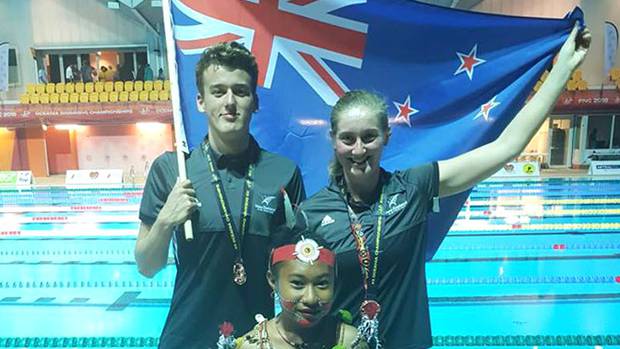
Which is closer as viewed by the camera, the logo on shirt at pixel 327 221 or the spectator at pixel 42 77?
the logo on shirt at pixel 327 221

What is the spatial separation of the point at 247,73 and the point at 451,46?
108 cm

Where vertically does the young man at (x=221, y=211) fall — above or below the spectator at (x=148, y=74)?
below

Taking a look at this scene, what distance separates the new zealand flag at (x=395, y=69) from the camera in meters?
2.08

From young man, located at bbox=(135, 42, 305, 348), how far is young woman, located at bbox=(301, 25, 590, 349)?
190mm

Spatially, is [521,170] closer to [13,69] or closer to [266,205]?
[266,205]

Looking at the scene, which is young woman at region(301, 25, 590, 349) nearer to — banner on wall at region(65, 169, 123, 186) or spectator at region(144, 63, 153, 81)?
banner on wall at region(65, 169, 123, 186)

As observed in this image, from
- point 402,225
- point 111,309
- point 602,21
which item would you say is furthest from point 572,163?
point 402,225

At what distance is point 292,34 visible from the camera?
214cm

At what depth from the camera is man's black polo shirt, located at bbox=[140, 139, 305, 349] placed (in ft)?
4.98

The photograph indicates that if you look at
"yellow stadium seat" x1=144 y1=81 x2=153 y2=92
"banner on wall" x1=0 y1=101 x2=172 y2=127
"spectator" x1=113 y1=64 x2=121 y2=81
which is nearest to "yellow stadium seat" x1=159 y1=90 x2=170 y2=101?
"banner on wall" x1=0 y1=101 x2=172 y2=127

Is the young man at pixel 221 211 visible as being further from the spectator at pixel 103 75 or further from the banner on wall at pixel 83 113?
the spectator at pixel 103 75

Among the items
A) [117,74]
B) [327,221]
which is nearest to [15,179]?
[117,74]

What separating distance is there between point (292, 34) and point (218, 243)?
107cm

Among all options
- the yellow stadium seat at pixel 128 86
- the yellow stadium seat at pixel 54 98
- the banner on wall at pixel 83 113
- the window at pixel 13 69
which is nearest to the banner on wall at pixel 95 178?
the banner on wall at pixel 83 113
